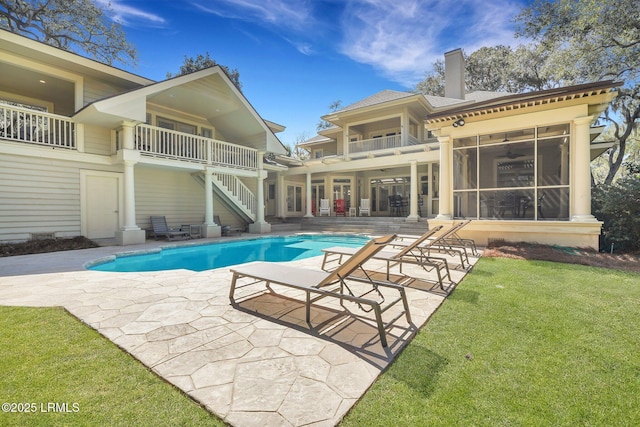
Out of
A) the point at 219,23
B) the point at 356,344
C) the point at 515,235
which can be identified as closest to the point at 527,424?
the point at 356,344

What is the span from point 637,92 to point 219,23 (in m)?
19.3

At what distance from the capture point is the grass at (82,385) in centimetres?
172

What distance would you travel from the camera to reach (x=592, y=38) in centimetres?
1154

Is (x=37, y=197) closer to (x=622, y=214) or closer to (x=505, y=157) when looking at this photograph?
(x=505, y=157)

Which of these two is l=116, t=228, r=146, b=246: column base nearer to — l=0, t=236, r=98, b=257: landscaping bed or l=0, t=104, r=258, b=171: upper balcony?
l=0, t=236, r=98, b=257: landscaping bed

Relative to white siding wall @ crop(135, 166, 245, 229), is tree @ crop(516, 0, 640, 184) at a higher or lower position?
higher

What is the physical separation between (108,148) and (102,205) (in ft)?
6.94

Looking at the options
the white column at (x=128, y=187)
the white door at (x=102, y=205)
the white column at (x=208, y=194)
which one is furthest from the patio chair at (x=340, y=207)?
the white door at (x=102, y=205)

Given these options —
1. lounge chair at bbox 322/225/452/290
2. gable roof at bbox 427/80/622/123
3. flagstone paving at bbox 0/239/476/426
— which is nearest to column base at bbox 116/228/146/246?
flagstone paving at bbox 0/239/476/426

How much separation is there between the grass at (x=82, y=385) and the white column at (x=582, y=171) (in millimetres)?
9600

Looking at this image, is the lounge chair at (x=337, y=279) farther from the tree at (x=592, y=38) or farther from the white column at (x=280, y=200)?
the white column at (x=280, y=200)

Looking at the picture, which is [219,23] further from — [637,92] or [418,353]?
[637,92]

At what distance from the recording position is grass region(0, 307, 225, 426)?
172 cm

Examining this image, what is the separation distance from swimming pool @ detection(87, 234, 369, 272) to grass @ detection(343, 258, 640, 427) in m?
5.40
